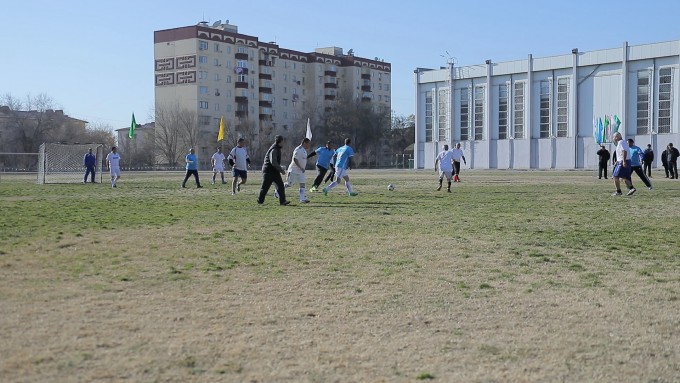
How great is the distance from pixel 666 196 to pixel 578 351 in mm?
18752

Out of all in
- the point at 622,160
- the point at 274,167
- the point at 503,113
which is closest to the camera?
the point at 274,167

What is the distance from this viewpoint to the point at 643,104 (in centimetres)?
7281

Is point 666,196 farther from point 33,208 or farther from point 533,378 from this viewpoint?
point 533,378

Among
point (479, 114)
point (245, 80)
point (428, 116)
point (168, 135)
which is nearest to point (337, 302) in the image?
point (479, 114)

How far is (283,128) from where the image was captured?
128250 mm

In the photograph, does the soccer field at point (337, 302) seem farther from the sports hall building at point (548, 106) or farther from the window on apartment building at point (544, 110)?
the window on apartment building at point (544, 110)

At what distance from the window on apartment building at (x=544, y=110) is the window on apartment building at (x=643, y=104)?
9.33m

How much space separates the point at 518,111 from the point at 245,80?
48516 millimetres

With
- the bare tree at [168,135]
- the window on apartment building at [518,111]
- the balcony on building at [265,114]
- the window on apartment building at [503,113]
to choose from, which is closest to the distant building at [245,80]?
the balcony on building at [265,114]

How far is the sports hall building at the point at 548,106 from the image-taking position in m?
72.5

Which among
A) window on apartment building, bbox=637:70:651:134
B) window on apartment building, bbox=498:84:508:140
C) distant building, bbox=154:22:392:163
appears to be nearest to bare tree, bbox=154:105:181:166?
distant building, bbox=154:22:392:163

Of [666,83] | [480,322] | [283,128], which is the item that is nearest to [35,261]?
[480,322]

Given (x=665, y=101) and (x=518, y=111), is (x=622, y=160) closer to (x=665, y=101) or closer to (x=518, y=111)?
(x=665, y=101)

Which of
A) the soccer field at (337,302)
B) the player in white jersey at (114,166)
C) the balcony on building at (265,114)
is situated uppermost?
the balcony on building at (265,114)
